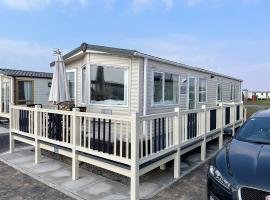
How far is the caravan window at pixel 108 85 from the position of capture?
8099 millimetres

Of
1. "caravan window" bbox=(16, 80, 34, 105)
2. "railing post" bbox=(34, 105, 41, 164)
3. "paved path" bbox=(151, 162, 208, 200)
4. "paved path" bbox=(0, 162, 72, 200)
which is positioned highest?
"caravan window" bbox=(16, 80, 34, 105)

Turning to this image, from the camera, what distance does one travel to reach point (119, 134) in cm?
512

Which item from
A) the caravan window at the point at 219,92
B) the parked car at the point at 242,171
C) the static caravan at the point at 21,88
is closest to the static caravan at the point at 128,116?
the caravan window at the point at 219,92

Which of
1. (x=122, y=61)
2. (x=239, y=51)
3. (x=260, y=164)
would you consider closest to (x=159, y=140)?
(x=260, y=164)

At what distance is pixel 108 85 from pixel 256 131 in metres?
5.32

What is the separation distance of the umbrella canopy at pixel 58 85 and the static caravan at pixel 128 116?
1043 mm

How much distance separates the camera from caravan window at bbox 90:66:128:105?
8099mm

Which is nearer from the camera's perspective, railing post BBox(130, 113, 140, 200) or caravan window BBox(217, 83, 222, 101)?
railing post BBox(130, 113, 140, 200)

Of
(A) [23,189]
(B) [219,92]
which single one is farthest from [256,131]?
(B) [219,92]

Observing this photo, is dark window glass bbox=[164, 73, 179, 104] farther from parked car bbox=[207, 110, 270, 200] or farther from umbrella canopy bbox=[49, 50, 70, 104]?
parked car bbox=[207, 110, 270, 200]

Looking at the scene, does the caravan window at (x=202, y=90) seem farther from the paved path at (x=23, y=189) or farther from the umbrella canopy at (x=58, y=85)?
the paved path at (x=23, y=189)

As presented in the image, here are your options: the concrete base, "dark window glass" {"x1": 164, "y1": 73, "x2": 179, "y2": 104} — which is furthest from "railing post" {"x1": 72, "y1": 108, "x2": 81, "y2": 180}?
"dark window glass" {"x1": 164, "y1": 73, "x2": 179, "y2": 104}

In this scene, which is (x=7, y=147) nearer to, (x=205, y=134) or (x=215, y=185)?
(x=205, y=134)

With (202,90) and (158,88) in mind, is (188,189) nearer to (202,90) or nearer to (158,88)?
(158,88)
